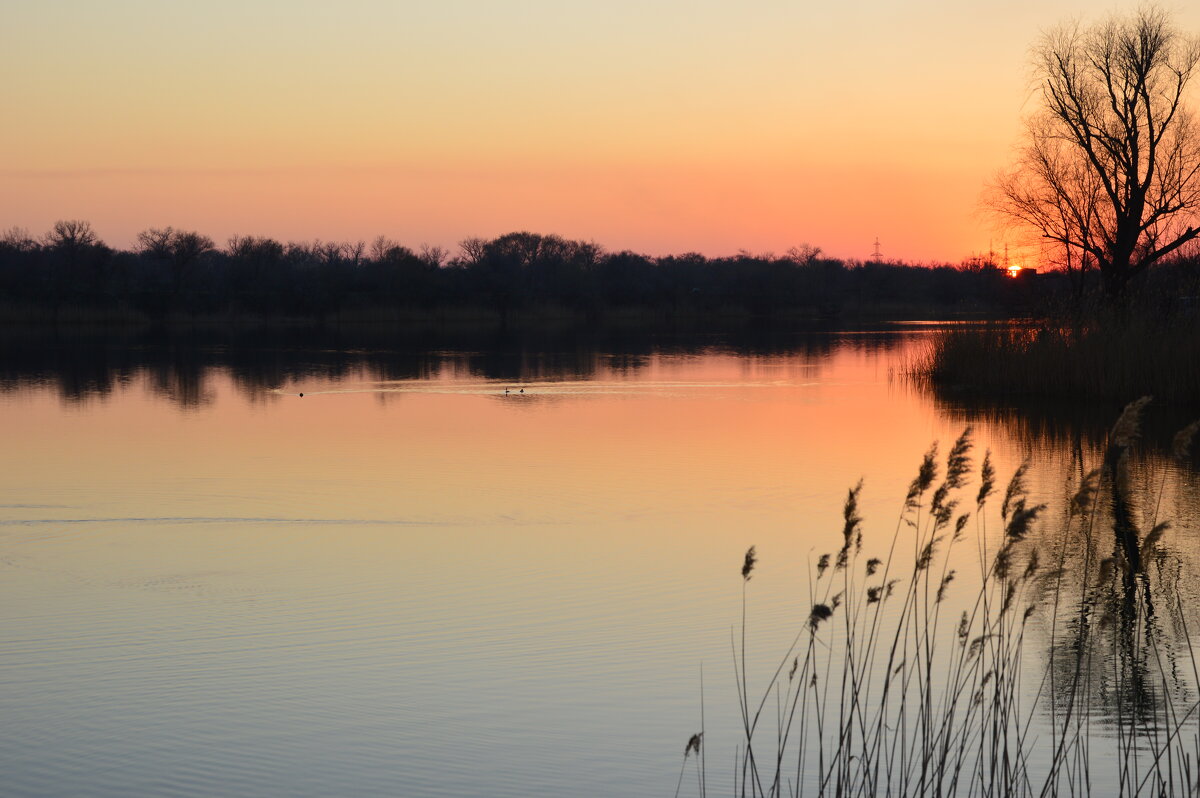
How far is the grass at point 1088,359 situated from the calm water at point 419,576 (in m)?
1.12

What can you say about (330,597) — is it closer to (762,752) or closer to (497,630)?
(497,630)

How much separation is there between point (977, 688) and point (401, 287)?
62738 millimetres

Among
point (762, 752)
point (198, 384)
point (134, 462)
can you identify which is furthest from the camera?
point (198, 384)

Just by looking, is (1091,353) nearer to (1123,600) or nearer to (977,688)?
(1123,600)

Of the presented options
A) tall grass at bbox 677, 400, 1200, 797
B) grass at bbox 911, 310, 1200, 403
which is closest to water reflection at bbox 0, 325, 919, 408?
grass at bbox 911, 310, 1200, 403

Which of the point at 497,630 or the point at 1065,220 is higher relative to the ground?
the point at 1065,220

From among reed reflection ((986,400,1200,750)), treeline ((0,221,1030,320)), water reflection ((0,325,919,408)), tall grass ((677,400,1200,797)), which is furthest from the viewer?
treeline ((0,221,1030,320))

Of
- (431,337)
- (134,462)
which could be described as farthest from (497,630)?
(431,337)

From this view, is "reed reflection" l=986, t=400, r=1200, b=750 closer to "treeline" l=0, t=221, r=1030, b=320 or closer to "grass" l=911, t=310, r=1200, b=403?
"grass" l=911, t=310, r=1200, b=403

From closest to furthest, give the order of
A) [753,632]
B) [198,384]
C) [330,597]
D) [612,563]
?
[753,632]
[330,597]
[612,563]
[198,384]

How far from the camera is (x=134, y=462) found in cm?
1319

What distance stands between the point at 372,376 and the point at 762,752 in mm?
22191

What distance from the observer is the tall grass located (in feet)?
12.0

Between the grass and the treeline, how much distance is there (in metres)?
22.8
